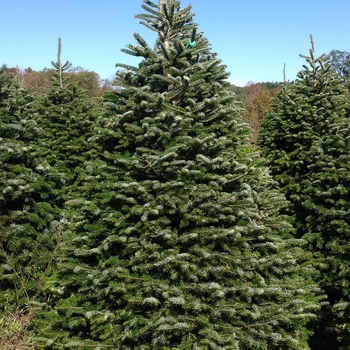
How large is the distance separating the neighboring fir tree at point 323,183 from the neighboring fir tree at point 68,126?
4.30m

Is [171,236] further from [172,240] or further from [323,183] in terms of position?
[323,183]

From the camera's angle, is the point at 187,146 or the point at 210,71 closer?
the point at 187,146

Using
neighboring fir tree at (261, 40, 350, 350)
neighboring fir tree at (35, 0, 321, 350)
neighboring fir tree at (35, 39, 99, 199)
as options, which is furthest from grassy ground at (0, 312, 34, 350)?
neighboring fir tree at (261, 40, 350, 350)

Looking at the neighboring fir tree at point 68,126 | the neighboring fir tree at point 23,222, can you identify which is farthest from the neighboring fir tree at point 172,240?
the neighboring fir tree at point 68,126

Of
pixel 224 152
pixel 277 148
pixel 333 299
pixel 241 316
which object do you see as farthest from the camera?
pixel 277 148

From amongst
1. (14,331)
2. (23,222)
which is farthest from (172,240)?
(14,331)

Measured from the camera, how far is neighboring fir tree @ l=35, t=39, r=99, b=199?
817 centimetres

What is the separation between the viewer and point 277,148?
8.55 m

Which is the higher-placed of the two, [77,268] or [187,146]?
[187,146]

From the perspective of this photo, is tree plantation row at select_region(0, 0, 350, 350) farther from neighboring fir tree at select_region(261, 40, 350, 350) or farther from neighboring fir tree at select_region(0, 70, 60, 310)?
neighboring fir tree at select_region(261, 40, 350, 350)

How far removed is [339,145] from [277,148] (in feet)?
10.1

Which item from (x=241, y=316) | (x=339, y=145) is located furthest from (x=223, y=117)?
(x=339, y=145)

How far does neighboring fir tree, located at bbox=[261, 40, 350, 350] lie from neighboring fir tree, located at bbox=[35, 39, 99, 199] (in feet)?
14.1

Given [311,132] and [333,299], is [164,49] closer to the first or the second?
[333,299]
